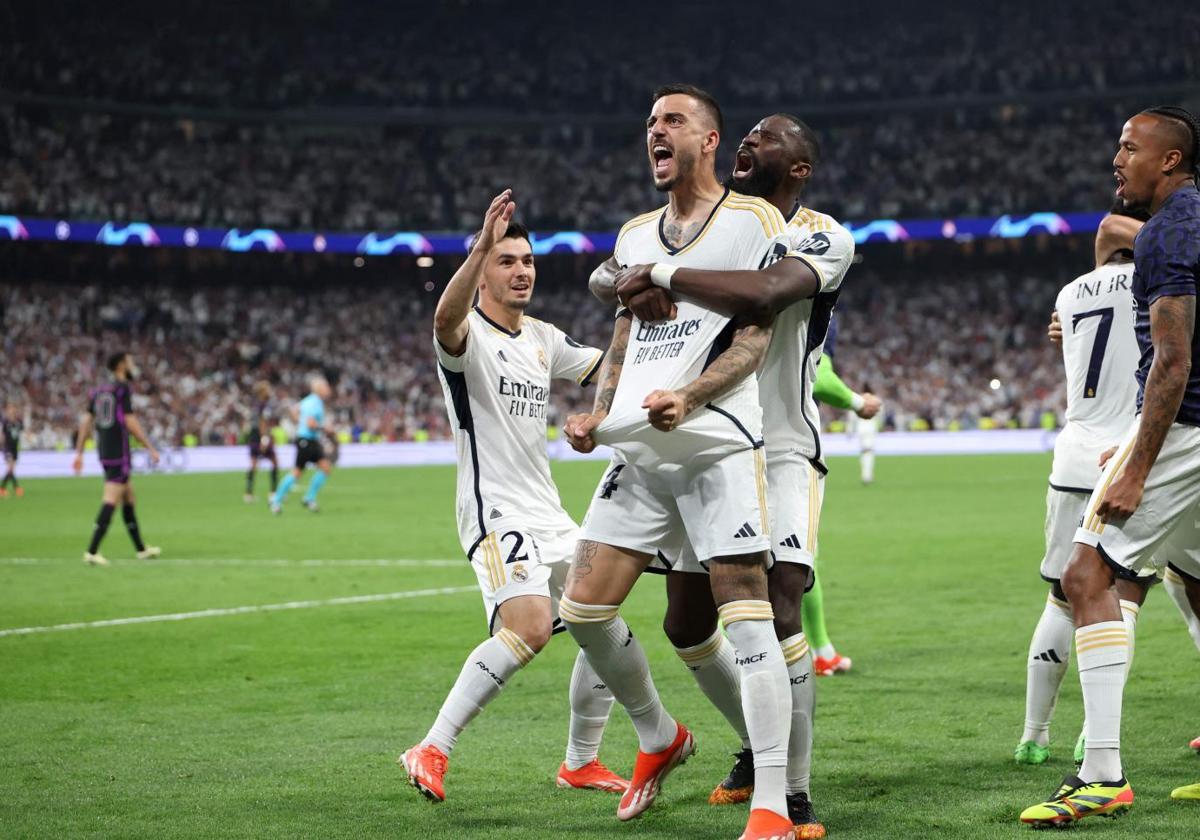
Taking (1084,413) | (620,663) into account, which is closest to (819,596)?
(1084,413)

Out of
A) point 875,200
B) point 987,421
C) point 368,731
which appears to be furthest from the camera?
point 875,200

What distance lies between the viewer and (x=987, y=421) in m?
47.0

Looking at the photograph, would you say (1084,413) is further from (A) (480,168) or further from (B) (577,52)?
(B) (577,52)

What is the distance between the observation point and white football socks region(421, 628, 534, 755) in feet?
18.0

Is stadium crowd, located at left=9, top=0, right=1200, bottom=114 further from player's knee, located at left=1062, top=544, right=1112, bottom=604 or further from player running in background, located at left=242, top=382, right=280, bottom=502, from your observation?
player's knee, located at left=1062, top=544, right=1112, bottom=604

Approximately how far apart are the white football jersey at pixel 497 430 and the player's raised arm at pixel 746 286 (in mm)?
1246

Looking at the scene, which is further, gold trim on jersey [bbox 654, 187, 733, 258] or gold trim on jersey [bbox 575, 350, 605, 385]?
gold trim on jersey [bbox 575, 350, 605, 385]

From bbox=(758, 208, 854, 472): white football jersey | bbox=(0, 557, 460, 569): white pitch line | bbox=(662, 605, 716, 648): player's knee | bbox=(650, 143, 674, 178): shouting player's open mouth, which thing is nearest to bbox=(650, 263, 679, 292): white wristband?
bbox=(650, 143, 674, 178): shouting player's open mouth

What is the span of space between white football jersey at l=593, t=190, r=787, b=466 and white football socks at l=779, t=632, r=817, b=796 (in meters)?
0.80

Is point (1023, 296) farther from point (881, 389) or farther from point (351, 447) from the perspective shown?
point (351, 447)

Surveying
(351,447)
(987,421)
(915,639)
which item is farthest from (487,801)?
(987,421)

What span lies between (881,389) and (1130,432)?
4650 cm

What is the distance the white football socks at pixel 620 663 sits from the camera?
5.18 m

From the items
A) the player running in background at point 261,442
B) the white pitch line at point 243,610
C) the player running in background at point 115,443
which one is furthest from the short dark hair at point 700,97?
the player running in background at point 261,442
